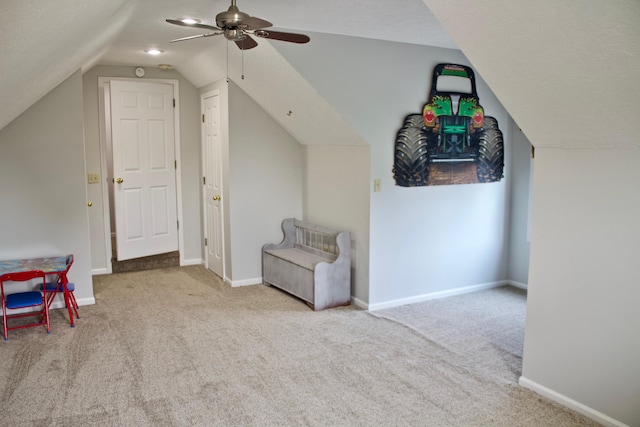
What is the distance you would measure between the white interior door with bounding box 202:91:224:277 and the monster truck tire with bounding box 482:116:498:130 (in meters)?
2.56

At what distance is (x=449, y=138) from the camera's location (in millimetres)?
4625

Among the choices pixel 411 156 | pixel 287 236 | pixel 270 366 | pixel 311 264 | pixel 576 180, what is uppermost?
pixel 411 156

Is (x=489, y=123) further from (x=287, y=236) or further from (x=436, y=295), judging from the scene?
(x=287, y=236)

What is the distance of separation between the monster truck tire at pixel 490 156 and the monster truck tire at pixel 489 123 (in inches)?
1.2

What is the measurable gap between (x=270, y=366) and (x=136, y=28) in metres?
2.60

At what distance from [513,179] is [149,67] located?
398 centimetres

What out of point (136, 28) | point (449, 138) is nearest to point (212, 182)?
point (136, 28)

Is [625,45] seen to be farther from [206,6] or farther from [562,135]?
[206,6]

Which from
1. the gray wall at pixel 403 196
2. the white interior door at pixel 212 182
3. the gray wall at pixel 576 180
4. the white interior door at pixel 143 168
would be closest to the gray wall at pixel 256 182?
A: the white interior door at pixel 212 182

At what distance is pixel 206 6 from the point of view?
324 cm

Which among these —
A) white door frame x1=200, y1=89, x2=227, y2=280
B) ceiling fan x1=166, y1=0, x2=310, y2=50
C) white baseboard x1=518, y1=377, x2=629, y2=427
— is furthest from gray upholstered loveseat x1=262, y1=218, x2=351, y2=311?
ceiling fan x1=166, y1=0, x2=310, y2=50

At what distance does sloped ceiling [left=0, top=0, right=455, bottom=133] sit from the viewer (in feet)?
6.48

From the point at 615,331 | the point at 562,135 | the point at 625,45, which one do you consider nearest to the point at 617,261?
the point at 615,331

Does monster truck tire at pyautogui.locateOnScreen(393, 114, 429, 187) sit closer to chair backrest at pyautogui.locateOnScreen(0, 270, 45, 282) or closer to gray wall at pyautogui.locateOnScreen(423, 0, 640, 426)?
gray wall at pyautogui.locateOnScreen(423, 0, 640, 426)
